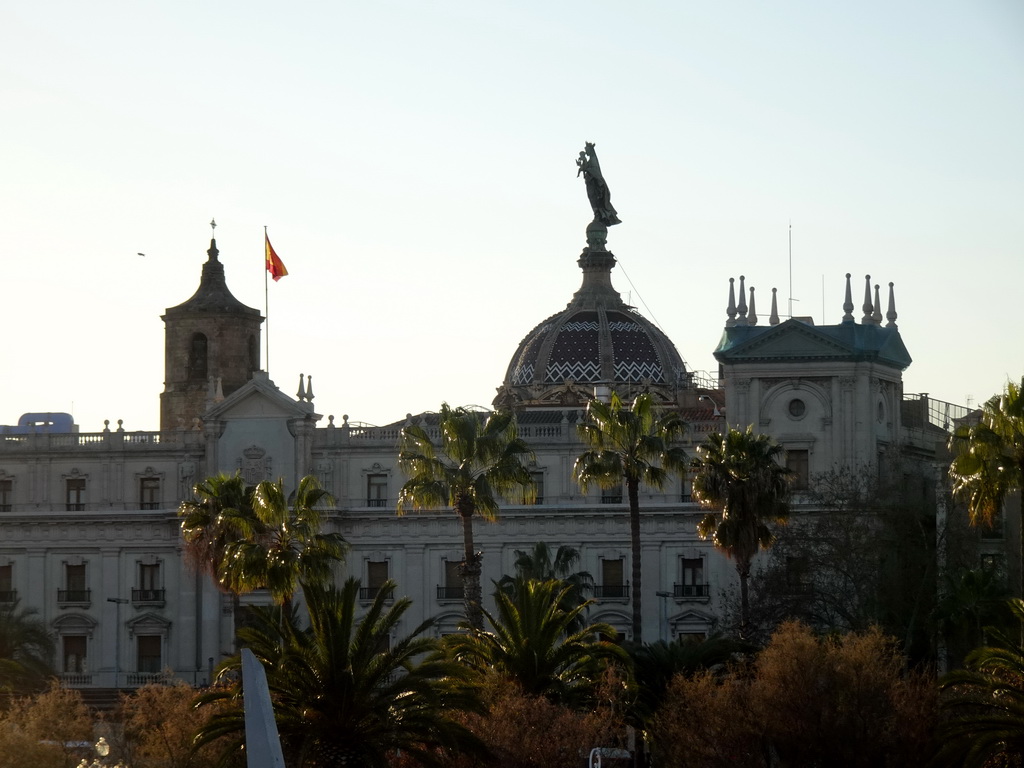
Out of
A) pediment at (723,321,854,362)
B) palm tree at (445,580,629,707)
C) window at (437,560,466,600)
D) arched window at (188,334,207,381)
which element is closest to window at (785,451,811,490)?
pediment at (723,321,854,362)

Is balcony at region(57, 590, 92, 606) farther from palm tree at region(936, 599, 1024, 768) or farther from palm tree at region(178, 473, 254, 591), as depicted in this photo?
palm tree at region(936, 599, 1024, 768)

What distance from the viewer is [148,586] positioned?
3974 inches

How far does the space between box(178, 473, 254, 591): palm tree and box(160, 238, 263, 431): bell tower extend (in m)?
45.3

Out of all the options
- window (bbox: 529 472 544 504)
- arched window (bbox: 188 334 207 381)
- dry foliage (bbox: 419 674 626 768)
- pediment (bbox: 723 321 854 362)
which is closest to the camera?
dry foliage (bbox: 419 674 626 768)

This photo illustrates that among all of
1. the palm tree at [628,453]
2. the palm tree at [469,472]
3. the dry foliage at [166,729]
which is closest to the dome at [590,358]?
the palm tree at [628,453]

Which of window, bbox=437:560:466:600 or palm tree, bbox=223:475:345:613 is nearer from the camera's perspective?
palm tree, bbox=223:475:345:613

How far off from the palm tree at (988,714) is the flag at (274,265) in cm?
5528

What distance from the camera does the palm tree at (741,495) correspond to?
7481 cm

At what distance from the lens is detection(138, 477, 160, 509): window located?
102125 millimetres

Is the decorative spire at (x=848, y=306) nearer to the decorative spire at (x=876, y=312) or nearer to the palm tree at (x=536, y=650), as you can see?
the decorative spire at (x=876, y=312)

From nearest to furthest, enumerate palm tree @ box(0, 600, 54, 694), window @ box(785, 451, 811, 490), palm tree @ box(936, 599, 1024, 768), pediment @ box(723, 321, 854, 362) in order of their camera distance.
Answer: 1. palm tree @ box(936, 599, 1024, 768)
2. palm tree @ box(0, 600, 54, 694)
3. window @ box(785, 451, 811, 490)
4. pediment @ box(723, 321, 854, 362)

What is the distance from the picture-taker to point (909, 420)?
101438 millimetres

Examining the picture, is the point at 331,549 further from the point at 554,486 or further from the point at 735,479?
the point at 554,486

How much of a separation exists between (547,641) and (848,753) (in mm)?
7821
